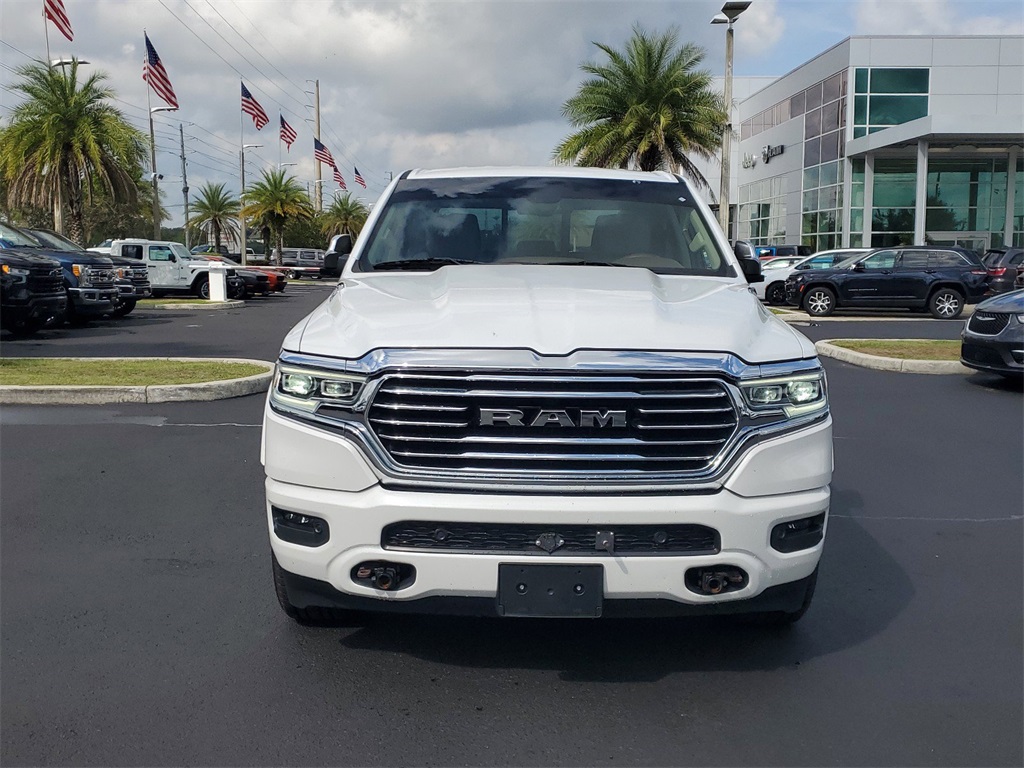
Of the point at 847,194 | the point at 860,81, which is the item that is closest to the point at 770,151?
Result: the point at 860,81

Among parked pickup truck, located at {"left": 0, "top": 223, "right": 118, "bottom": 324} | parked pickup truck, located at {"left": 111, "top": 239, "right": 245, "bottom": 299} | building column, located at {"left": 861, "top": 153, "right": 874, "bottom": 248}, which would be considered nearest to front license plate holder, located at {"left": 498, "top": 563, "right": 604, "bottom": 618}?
parked pickup truck, located at {"left": 0, "top": 223, "right": 118, "bottom": 324}

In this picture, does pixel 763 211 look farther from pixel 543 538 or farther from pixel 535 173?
pixel 543 538

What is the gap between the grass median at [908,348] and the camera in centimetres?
1309

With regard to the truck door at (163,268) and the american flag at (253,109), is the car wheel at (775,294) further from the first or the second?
the american flag at (253,109)

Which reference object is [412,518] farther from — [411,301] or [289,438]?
[411,301]

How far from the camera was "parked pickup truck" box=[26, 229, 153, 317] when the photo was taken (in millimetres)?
19391

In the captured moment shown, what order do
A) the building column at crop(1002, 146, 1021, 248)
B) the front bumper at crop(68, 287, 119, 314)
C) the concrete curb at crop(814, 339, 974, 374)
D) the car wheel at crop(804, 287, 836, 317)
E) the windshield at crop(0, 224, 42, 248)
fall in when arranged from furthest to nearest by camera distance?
the building column at crop(1002, 146, 1021, 248), the car wheel at crop(804, 287, 836, 317), the front bumper at crop(68, 287, 119, 314), the windshield at crop(0, 224, 42, 248), the concrete curb at crop(814, 339, 974, 374)

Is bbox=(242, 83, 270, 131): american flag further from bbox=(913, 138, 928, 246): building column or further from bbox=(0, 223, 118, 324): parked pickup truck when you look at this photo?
bbox=(913, 138, 928, 246): building column

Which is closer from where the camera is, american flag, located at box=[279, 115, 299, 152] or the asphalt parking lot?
the asphalt parking lot

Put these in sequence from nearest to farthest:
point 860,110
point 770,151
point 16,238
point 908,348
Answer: point 908,348, point 16,238, point 860,110, point 770,151

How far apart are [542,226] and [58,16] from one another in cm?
2624

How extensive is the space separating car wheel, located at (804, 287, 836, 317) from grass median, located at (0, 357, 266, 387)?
15.4 meters

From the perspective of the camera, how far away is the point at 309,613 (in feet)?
12.5

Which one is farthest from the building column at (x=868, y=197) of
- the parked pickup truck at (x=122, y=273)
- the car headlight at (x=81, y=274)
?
the car headlight at (x=81, y=274)
